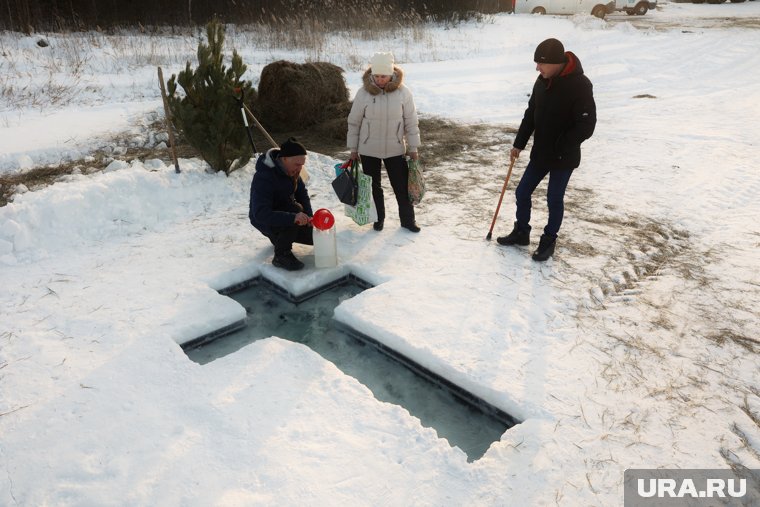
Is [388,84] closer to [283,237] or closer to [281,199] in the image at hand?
[281,199]

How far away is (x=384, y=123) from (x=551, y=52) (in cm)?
159

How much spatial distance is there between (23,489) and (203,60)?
4.81 m

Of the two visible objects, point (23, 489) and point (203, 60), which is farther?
point (203, 60)

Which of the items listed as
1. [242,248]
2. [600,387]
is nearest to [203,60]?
[242,248]

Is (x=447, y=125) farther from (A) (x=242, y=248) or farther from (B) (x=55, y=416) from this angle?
(B) (x=55, y=416)

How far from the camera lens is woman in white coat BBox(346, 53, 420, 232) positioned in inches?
183

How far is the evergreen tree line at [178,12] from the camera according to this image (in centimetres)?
1480

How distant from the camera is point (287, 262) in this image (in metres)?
4.62

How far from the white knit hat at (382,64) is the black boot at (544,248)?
212 centimetres

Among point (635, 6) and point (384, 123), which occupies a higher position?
point (635, 6)

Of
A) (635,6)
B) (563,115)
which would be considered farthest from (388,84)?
(635,6)

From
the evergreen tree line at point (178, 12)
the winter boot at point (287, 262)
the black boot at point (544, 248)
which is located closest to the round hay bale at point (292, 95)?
the winter boot at point (287, 262)

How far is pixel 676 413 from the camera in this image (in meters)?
3.08

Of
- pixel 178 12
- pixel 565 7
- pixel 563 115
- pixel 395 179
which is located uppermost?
pixel 565 7
